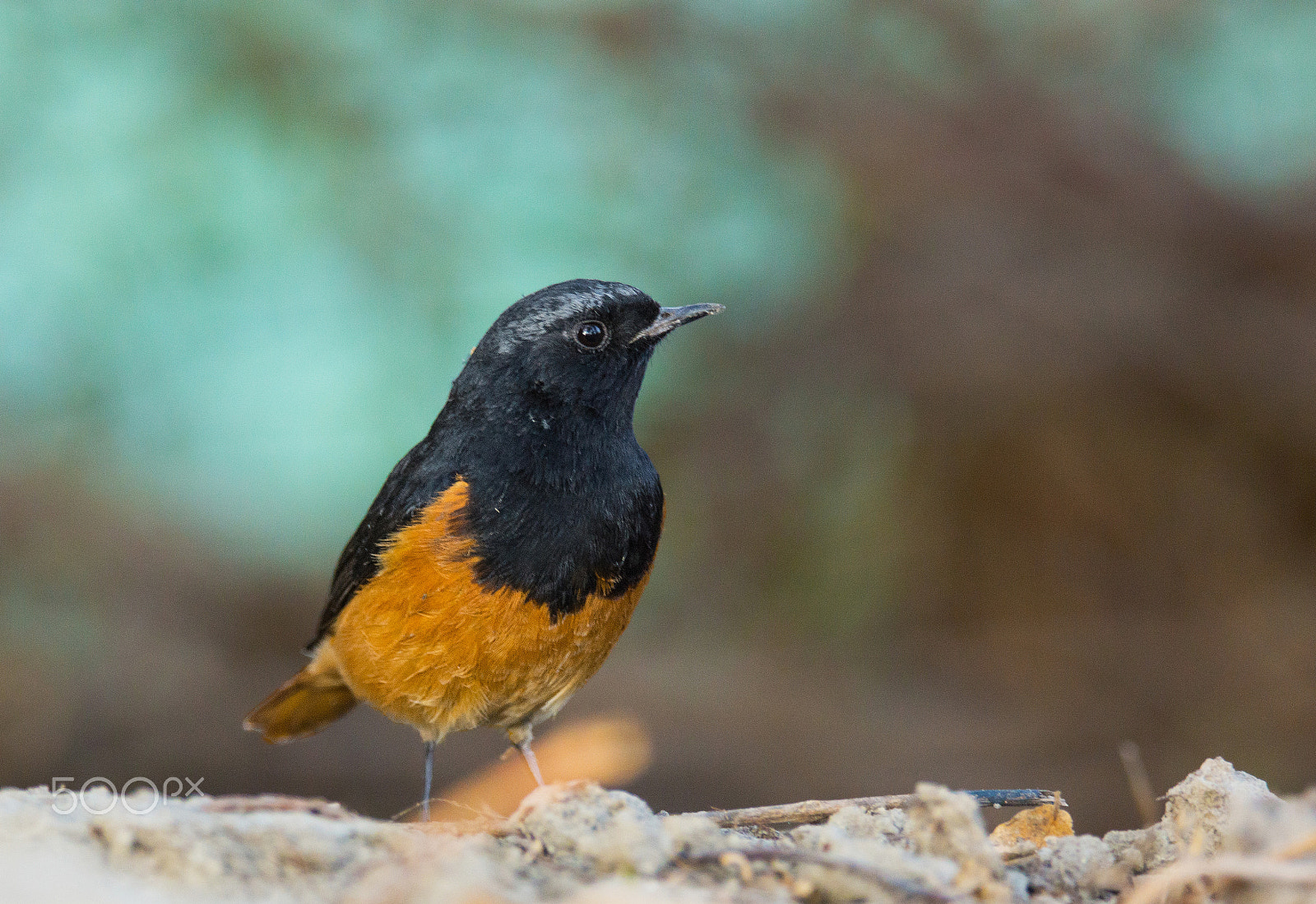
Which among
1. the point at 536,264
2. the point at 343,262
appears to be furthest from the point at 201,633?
the point at 536,264

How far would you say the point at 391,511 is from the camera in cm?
425

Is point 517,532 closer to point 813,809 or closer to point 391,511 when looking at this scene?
point 391,511

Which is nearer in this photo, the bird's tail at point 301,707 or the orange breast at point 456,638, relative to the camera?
the orange breast at point 456,638

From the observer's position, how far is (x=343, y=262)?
782cm

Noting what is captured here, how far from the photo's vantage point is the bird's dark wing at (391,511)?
4094 mm

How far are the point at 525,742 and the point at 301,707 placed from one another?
119cm

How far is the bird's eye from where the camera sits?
13.6 ft

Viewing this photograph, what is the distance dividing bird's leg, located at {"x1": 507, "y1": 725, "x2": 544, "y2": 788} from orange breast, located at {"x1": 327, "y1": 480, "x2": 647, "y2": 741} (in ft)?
0.70

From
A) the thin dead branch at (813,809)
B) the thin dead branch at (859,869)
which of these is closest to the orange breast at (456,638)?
the thin dead branch at (813,809)

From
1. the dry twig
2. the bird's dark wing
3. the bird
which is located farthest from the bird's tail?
the dry twig

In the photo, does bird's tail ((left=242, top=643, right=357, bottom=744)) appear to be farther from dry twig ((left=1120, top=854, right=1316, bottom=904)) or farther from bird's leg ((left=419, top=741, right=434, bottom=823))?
dry twig ((left=1120, top=854, right=1316, bottom=904))

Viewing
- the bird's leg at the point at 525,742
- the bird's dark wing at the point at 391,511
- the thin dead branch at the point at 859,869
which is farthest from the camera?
the bird's leg at the point at 525,742

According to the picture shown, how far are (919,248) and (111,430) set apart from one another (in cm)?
544

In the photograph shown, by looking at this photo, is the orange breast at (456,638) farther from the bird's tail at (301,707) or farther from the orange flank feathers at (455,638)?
the bird's tail at (301,707)
